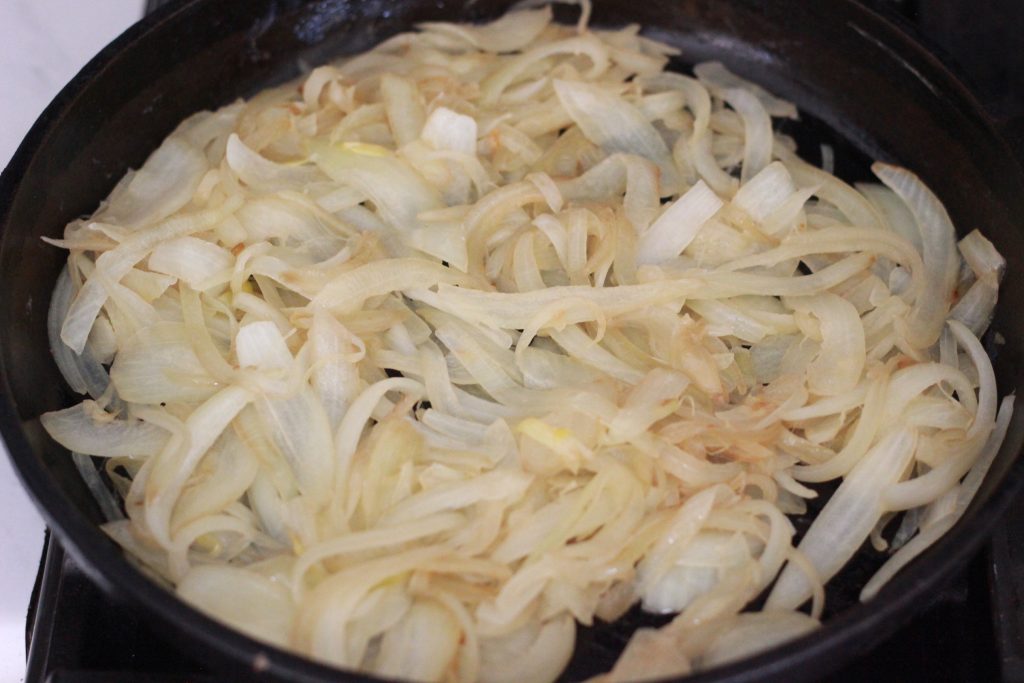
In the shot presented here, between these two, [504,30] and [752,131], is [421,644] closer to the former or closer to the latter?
[752,131]

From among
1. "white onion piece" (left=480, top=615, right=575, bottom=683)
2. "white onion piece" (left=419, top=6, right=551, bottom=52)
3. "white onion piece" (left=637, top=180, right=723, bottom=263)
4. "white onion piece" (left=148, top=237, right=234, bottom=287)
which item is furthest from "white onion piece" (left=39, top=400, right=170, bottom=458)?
"white onion piece" (left=419, top=6, right=551, bottom=52)

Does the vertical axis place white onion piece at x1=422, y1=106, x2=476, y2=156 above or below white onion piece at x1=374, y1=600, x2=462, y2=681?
above

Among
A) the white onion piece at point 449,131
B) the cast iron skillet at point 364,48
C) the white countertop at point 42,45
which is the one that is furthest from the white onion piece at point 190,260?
the white countertop at point 42,45

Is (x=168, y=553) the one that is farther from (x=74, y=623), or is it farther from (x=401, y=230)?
(x=401, y=230)

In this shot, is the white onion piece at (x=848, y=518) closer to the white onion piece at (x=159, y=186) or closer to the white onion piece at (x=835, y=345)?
the white onion piece at (x=835, y=345)

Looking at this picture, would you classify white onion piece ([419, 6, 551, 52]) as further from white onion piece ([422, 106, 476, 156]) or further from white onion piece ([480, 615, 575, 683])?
white onion piece ([480, 615, 575, 683])

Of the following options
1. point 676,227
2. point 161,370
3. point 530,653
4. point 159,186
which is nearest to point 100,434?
point 161,370

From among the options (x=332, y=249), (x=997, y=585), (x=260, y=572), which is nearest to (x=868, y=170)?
(x=997, y=585)

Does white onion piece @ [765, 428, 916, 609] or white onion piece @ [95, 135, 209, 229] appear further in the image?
white onion piece @ [95, 135, 209, 229]
